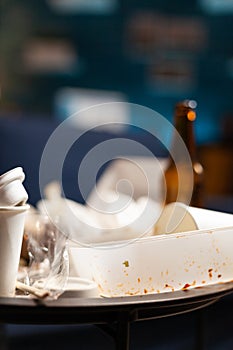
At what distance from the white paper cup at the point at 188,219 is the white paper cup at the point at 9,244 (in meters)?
0.28

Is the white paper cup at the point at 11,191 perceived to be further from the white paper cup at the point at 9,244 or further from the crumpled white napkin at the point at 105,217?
the crumpled white napkin at the point at 105,217

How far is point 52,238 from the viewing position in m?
1.07

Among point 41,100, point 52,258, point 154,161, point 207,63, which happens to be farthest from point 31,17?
point 52,258

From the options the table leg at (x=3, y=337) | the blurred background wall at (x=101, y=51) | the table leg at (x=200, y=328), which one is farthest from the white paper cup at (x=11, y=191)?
the blurred background wall at (x=101, y=51)

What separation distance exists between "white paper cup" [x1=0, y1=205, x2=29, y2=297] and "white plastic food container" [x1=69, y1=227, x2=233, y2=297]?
0.10m

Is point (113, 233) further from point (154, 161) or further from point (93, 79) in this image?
point (93, 79)

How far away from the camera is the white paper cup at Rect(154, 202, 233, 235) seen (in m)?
1.15

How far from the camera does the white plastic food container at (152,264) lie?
1.04 metres

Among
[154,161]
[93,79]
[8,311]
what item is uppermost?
[93,79]

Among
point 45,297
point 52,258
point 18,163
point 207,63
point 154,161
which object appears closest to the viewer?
point 45,297

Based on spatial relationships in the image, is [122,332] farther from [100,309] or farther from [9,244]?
[9,244]

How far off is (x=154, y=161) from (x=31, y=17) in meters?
4.15

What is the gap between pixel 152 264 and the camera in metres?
1.05

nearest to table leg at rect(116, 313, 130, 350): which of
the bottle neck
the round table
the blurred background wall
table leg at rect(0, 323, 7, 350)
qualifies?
the round table
